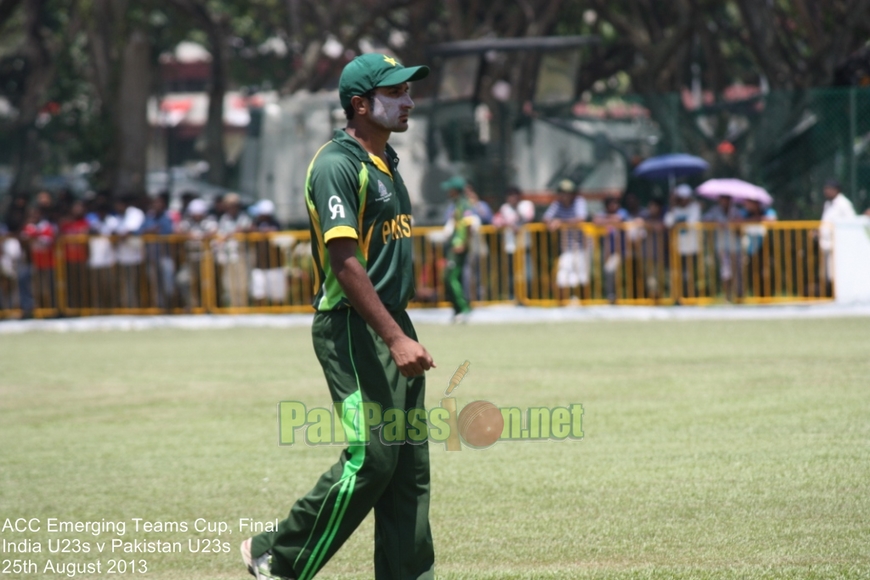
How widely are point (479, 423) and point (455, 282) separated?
11.6m

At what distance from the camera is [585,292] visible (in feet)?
60.1

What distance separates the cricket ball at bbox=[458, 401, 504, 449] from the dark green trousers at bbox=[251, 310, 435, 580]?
0.65 metres

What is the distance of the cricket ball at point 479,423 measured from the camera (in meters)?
5.48

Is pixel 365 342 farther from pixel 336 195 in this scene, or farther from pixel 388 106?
pixel 388 106

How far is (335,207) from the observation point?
459 centimetres

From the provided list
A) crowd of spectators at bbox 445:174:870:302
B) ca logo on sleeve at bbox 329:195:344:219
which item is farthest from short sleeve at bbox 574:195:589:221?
ca logo on sleeve at bbox 329:195:344:219

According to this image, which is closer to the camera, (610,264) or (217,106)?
(610,264)

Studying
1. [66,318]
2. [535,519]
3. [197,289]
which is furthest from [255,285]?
[535,519]

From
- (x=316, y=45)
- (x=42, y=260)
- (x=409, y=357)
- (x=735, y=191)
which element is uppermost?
(x=316, y=45)

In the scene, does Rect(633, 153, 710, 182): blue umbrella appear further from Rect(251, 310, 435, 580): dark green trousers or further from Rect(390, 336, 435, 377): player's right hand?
Rect(390, 336, 435, 377): player's right hand

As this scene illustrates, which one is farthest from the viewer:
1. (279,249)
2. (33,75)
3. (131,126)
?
(33,75)

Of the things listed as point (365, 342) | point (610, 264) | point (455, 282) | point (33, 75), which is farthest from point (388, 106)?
point (33, 75)

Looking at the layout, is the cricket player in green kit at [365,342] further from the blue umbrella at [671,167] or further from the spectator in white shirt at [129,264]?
the blue umbrella at [671,167]

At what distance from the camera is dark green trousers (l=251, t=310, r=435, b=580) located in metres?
4.64
